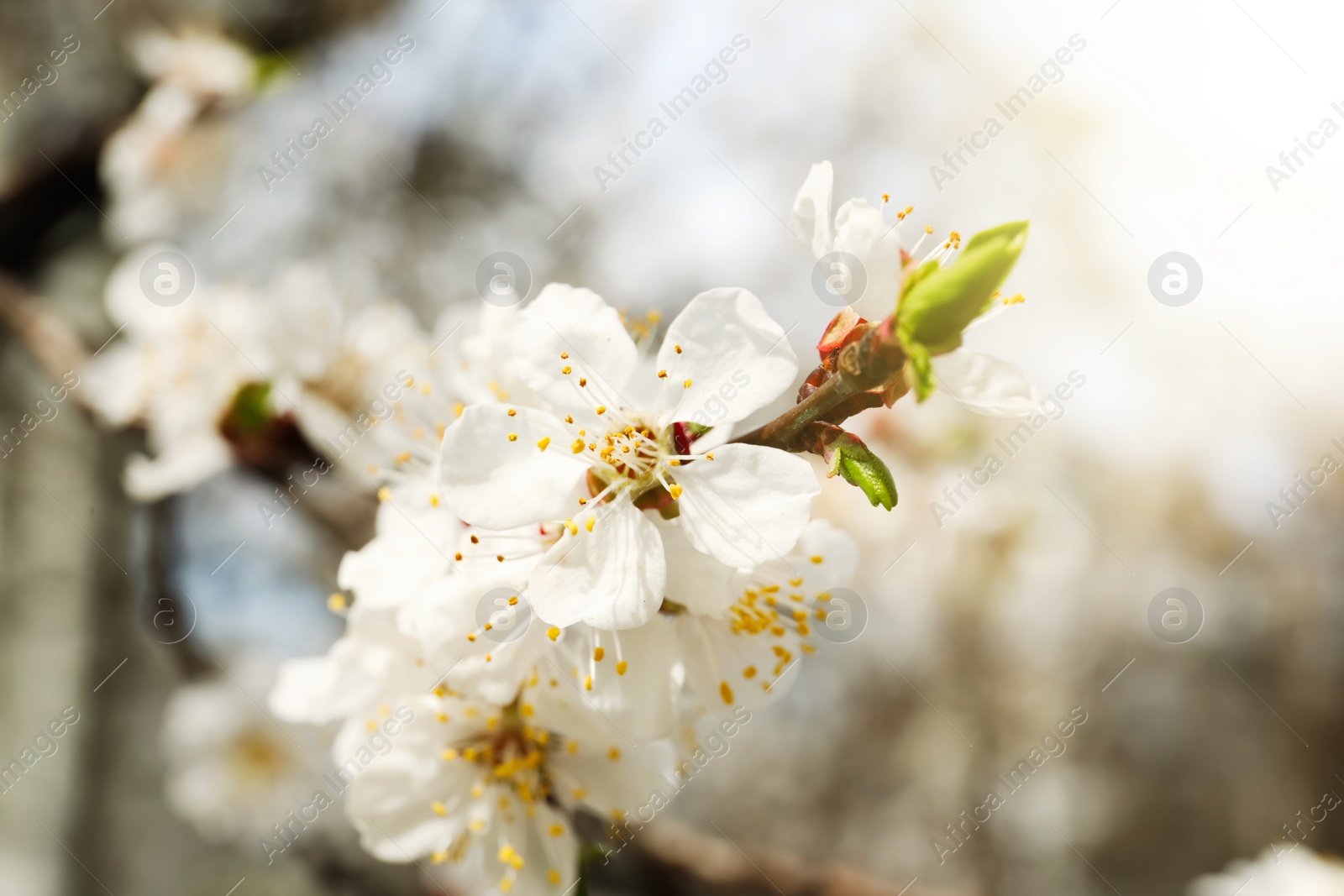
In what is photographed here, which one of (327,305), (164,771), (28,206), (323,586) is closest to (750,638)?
(327,305)

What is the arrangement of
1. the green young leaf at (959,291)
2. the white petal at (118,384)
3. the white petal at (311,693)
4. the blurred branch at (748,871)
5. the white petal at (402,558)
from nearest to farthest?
the green young leaf at (959,291) < the white petal at (402,558) < the white petal at (311,693) < the blurred branch at (748,871) < the white petal at (118,384)

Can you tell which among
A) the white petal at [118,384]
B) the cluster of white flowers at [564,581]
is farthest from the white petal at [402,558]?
the white petal at [118,384]

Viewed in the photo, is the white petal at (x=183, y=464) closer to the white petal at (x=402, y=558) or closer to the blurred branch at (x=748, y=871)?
the white petal at (x=402, y=558)

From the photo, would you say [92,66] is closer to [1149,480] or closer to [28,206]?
[28,206]

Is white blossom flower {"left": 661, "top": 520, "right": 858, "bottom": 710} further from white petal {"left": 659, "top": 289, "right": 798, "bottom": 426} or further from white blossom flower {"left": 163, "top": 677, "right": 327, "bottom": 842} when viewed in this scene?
white blossom flower {"left": 163, "top": 677, "right": 327, "bottom": 842}

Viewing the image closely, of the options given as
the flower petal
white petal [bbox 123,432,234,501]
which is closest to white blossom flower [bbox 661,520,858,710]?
the flower petal

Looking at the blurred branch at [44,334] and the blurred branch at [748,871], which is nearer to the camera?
the blurred branch at [748,871]
